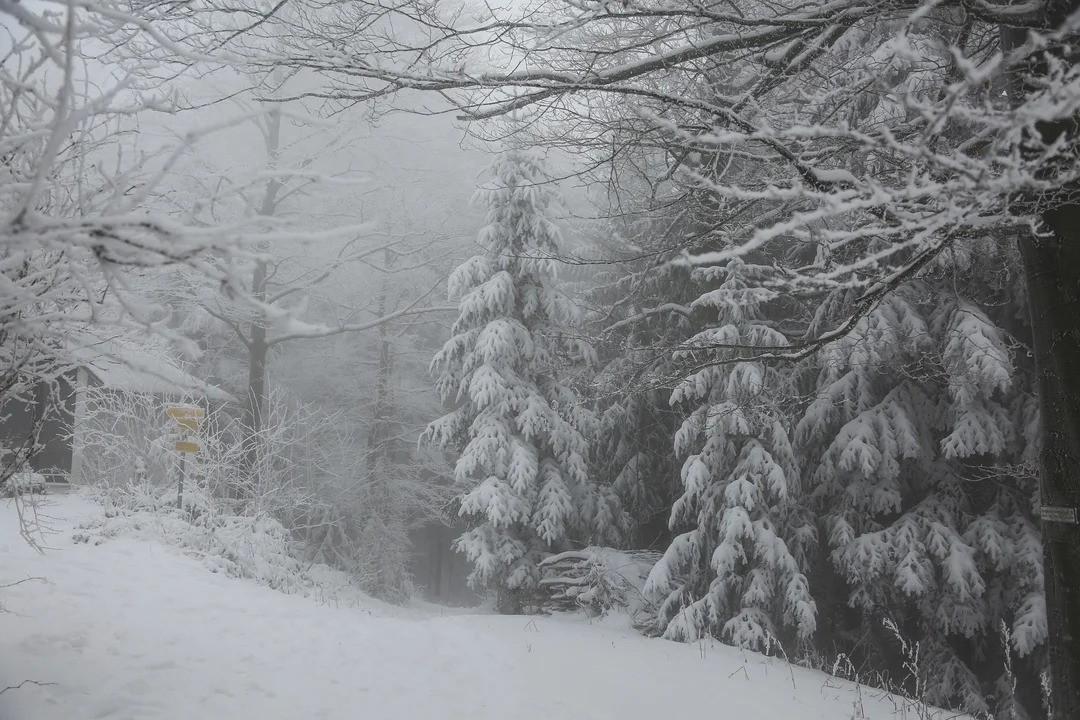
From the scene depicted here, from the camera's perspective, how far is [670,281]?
12906 millimetres

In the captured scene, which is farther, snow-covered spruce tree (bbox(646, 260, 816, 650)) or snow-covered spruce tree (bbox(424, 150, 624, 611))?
snow-covered spruce tree (bbox(424, 150, 624, 611))

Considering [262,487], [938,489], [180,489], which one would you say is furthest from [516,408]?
[938,489]

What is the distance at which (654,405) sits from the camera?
13062 mm

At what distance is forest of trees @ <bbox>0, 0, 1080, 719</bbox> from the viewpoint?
7.29 ft

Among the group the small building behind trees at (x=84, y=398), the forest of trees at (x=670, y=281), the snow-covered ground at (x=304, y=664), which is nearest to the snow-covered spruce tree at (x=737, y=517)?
the forest of trees at (x=670, y=281)

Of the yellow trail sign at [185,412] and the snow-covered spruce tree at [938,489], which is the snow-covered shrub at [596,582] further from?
the yellow trail sign at [185,412]

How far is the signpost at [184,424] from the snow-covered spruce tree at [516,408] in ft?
13.8

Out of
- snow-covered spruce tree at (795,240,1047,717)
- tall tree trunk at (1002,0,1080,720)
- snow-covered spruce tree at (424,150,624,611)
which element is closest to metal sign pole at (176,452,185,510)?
snow-covered spruce tree at (424,150,624,611)

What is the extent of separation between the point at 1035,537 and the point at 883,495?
1.71m

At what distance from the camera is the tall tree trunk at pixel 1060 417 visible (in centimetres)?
339

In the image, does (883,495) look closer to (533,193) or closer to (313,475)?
(533,193)

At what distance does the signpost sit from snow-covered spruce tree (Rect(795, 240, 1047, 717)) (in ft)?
25.3

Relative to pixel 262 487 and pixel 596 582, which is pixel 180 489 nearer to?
pixel 262 487

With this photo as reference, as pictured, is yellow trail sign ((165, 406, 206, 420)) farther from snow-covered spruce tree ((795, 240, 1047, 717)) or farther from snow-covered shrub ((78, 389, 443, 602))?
snow-covered spruce tree ((795, 240, 1047, 717))
